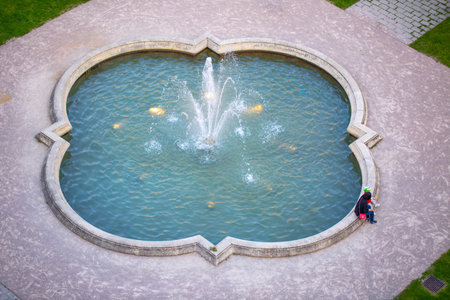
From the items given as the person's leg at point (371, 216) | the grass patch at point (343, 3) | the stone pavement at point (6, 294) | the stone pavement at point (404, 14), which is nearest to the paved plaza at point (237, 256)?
the stone pavement at point (6, 294)

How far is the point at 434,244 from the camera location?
1756 cm

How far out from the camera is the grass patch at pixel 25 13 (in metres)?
24.7

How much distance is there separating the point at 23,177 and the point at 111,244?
170 inches

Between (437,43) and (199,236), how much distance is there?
14861mm

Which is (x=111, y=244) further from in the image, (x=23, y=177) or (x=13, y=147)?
(x=13, y=147)

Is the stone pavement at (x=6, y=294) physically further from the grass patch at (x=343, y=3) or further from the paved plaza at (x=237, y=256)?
the grass patch at (x=343, y=3)

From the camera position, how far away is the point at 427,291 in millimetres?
16359

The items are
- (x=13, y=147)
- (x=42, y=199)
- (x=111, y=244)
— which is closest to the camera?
(x=111, y=244)

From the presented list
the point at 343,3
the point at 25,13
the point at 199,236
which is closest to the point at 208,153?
the point at 199,236

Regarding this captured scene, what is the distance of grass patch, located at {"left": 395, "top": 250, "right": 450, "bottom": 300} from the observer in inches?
637

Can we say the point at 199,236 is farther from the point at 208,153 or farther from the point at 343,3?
the point at 343,3

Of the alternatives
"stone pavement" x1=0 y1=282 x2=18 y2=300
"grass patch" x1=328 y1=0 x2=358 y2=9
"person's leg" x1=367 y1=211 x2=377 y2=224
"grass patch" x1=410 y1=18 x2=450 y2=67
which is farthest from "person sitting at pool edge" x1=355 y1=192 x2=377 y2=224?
"grass patch" x1=328 y1=0 x2=358 y2=9

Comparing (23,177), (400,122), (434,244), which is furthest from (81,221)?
(400,122)

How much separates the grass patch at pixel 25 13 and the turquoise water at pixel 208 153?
4191mm
